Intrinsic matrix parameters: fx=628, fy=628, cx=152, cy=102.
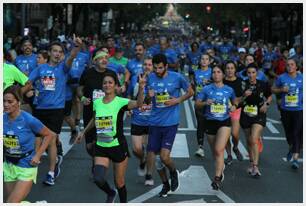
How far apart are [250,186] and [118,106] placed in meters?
2.58

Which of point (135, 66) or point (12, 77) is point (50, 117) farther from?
point (135, 66)

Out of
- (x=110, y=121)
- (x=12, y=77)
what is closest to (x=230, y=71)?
(x=110, y=121)

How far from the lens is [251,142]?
8.95 metres

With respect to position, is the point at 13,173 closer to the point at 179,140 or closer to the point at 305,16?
the point at 305,16

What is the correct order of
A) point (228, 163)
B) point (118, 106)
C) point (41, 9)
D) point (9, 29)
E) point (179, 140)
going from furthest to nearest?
1. point (41, 9)
2. point (9, 29)
3. point (179, 140)
4. point (228, 163)
5. point (118, 106)

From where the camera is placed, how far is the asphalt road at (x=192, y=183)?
24.5 feet

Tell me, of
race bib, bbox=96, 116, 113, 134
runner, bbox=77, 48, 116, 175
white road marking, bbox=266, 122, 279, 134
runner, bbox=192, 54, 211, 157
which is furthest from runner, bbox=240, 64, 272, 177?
white road marking, bbox=266, 122, 279, 134

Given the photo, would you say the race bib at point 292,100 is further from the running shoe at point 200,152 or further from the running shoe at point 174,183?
the running shoe at point 174,183

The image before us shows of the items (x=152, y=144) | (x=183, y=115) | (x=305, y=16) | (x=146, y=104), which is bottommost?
(x=183, y=115)

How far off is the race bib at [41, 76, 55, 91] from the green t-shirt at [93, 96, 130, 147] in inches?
79.3

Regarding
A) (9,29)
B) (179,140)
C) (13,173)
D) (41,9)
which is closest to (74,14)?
(9,29)

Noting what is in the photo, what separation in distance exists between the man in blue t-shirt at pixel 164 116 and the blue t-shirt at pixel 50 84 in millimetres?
1375

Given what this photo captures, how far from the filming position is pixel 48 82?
838cm

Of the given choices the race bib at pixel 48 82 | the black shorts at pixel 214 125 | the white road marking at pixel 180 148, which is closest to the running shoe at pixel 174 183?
the black shorts at pixel 214 125
